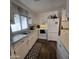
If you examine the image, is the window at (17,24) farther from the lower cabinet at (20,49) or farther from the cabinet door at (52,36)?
the cabinet door at (52,36)

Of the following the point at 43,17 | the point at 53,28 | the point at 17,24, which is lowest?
the point at 53,28

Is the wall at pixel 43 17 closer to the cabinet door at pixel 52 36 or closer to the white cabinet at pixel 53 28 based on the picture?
the white cabinet at pixel 53 28

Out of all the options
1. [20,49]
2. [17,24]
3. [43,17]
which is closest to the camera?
[20,49]

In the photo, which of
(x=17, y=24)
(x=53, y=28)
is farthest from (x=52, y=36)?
(x=17, y=24)

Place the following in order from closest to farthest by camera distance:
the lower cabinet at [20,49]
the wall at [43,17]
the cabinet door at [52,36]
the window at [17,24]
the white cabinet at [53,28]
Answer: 1. the lower cabinet at [20,49]
2. the window at [17,24]
3. the white cabinet at [53,28]
4. the cabinet door at [52,36]
5. the wall at [43,17]

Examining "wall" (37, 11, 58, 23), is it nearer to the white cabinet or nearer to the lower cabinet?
the white cabinet

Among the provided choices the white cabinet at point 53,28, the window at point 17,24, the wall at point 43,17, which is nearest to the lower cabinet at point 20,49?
the window at point 17,24

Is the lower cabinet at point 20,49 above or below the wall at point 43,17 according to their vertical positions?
below

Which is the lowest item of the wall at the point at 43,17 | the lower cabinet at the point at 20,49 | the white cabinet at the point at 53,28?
the lower cabinet at the point at 20,49

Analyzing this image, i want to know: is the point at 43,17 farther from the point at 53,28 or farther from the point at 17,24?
the point at 17,24

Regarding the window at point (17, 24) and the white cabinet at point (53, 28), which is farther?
the white cabinet at point (53, 28)

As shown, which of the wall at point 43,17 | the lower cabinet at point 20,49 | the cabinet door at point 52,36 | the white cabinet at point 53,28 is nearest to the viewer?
the lower cabinet at point 20,49

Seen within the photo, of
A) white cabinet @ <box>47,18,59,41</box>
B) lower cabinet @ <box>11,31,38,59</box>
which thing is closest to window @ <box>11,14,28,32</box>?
lower cabinet @ <box>11,31,38,59</box>
